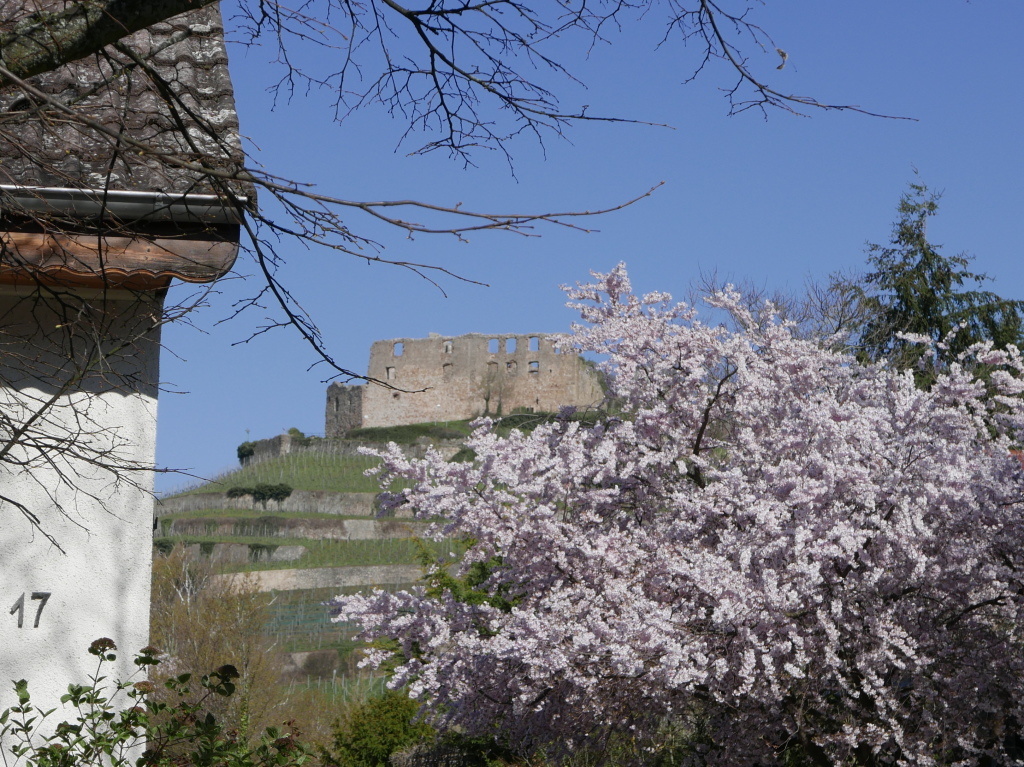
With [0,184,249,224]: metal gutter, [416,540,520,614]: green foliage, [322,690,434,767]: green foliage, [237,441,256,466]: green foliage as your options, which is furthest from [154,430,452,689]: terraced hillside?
[0,184,249,224]: metal gutter

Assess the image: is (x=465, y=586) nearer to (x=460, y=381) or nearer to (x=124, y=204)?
(x=124, y=204)

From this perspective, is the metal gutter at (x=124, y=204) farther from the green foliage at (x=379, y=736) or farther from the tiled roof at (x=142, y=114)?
the green foliage at (x=379, y=736)

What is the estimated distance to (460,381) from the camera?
72.2 m

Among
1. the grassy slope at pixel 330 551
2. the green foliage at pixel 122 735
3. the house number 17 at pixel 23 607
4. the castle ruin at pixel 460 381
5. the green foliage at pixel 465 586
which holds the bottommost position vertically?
the green foliage at pixel 122 735

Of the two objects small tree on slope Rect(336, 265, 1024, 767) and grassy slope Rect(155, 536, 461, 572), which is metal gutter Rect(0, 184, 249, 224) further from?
grassy slope Rect(155, 536, 461, 572)

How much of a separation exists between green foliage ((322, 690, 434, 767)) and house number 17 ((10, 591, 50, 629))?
10.3m

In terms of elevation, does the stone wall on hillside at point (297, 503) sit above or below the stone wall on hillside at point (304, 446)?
below

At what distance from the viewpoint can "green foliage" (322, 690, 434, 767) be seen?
1404 cm

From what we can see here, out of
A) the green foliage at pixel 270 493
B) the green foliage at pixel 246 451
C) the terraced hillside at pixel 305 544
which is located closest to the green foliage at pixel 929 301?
the terraced hillside at pixel 305 544

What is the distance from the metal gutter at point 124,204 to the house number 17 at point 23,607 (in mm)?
1346

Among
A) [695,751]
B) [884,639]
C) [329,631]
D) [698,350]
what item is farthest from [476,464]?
[329,631]

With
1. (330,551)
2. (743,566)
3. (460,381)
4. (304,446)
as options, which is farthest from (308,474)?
(743,566)

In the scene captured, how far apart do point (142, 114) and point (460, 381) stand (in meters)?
68.2

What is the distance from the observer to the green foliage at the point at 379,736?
14039mm
